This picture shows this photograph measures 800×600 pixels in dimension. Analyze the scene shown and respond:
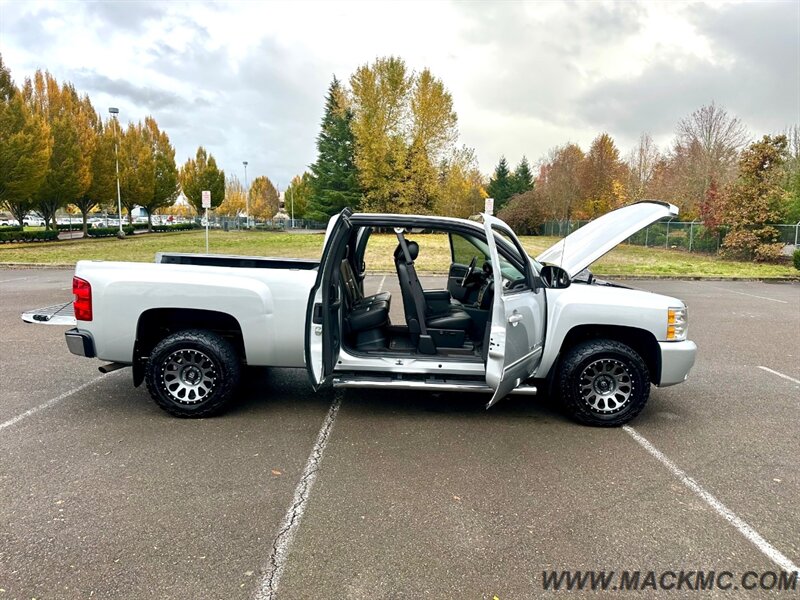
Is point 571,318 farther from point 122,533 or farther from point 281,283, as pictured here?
point 122,533

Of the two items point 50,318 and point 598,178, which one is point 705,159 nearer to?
point 598,178

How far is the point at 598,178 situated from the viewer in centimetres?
4491

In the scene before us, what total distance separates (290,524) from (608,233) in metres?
3.69

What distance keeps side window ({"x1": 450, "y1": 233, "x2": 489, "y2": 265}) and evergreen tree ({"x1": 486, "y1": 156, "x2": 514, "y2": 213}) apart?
56596mm

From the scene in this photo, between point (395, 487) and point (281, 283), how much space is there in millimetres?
1937

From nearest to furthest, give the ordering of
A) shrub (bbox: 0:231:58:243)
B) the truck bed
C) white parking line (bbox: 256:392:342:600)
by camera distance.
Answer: white parking line (bbox: 256:392:342:600), the truck bed, shrub (bbox: 0:231:58:243)

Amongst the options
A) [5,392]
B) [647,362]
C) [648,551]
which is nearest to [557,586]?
[648,551]

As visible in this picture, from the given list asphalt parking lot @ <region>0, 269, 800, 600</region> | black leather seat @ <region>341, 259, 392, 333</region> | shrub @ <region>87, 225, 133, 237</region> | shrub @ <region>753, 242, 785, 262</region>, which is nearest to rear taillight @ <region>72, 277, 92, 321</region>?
asphalt parking lot @ <region>0, 269, 800, 600</region>

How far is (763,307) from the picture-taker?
38.1 ft

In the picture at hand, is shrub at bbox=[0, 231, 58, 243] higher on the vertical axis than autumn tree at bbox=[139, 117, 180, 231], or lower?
lower

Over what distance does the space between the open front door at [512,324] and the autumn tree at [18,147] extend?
28347 millimetres

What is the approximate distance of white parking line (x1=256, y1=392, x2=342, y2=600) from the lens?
8.20ft

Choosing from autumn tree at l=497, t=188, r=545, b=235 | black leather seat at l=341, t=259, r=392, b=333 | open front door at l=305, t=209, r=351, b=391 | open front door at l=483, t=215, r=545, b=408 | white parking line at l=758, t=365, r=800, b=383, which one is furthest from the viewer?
autumn tree at l=497, t=188, r=545, b=235

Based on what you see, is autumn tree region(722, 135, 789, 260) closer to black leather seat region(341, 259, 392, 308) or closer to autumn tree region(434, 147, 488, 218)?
autumn tree region(434, 147, 488, 218)
